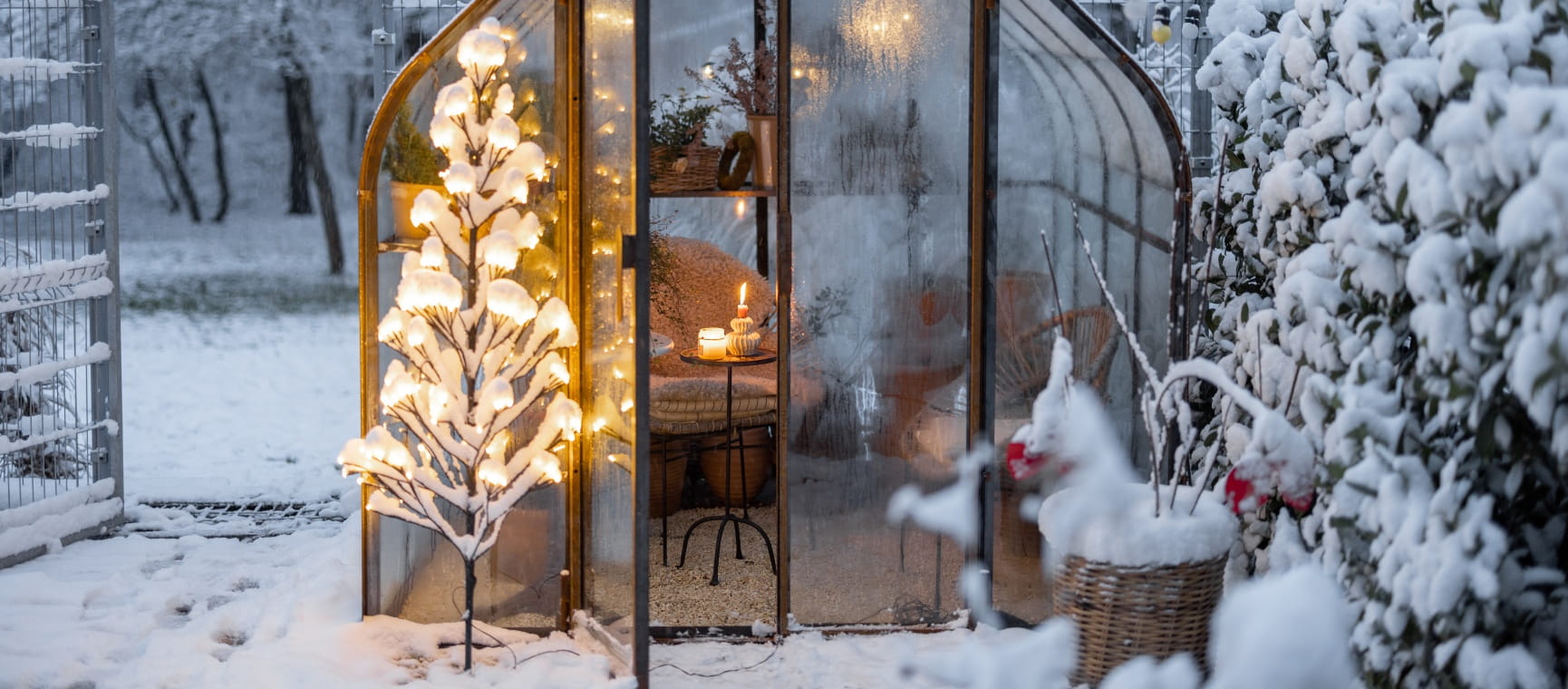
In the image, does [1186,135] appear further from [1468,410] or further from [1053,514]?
[1468,410]

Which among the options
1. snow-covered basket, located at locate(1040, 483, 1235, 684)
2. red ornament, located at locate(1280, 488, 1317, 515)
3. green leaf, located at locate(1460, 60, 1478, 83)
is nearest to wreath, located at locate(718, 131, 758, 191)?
snow-covered basket, located at locate(1040, 483, 1235, 684)

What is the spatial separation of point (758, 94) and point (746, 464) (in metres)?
2.05

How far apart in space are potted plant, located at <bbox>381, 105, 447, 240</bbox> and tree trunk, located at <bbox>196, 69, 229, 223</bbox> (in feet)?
29.5

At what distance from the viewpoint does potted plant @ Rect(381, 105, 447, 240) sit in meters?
4.80

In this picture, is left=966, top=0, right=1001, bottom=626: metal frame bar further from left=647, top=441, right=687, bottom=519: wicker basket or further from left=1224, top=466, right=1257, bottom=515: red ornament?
left=647, top=441, right=687, bottom=519: wicker basket

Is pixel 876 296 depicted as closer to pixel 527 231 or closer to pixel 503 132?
pixel 527 231

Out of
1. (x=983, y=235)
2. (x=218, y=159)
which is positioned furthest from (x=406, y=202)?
(x=218, y=159)

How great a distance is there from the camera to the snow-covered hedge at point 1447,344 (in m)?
2.62

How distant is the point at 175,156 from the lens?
42.6 feet

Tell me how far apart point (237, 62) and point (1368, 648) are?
11.9 meters

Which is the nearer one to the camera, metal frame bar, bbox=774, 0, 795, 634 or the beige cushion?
metal frame bar, bbox=774, 0, 795, 634

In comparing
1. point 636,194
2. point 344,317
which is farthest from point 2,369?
point 344,317

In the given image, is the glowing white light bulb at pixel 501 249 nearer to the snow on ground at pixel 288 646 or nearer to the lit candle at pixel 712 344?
the lit candle at pixel 712 344

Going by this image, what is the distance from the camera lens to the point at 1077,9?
483 cm
